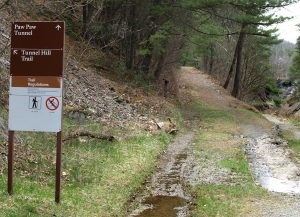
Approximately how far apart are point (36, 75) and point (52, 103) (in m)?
0.53

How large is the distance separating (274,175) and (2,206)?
8102mm

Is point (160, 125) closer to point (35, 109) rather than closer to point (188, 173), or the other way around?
point (188, 173)

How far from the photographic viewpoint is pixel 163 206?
10141 mm

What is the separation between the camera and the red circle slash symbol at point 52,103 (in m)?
8.50

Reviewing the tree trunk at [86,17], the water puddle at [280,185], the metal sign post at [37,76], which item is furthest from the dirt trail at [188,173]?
the tree trunk at [86,17]

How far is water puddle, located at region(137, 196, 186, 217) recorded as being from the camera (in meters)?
9.54

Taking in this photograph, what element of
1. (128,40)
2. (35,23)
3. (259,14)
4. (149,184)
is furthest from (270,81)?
(35,23)

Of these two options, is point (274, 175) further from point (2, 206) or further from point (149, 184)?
point (2, 206)

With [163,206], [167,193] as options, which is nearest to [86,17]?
[167,193]

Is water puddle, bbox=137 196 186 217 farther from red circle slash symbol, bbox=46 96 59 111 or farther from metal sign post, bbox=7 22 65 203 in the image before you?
red circle slash symbol, bbox=46 96 59 111

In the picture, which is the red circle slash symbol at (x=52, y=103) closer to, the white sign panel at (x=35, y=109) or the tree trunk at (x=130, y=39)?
the white sign panel at (x=35, y=109)

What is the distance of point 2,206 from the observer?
8.05 meters

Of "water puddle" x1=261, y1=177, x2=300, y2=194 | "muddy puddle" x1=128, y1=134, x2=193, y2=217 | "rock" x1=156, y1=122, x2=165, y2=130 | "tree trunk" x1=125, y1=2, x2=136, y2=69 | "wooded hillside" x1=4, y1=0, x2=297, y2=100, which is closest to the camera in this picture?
"muddy puddle" x1=128, y1=134, x2=193, y2=217

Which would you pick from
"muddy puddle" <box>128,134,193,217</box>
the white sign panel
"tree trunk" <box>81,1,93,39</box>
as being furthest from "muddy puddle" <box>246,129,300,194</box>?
"tree trunk" <box>81,1,93,39</box>
